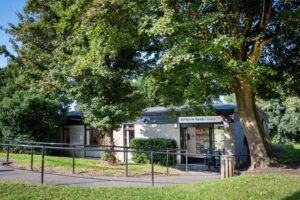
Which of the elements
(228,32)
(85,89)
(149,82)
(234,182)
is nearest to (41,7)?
(85,89)

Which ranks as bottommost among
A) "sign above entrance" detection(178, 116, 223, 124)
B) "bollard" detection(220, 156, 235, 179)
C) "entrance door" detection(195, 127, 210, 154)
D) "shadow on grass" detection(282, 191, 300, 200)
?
"shadow on grass" detection(282, 191, 300, 200)

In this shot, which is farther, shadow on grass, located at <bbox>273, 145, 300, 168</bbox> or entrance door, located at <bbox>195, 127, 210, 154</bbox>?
entrance door, located at <bbox>195, 127, 210, 154</bbox>

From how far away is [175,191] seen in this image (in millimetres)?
9758


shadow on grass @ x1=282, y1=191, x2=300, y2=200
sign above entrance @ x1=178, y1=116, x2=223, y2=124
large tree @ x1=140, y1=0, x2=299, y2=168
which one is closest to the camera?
shadow on grass @ x1=282, y1=191, x2=300, y2=200

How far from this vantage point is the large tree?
37.4 feet

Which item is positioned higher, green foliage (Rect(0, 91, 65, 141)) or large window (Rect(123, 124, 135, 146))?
green foliage (Rect(0, 91, 65, 141))

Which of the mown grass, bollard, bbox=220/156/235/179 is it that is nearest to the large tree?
bollard, bbox=220/156/235/179

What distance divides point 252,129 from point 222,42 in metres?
4.49

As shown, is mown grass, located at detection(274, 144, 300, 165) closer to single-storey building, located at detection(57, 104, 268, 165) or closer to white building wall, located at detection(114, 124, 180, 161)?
single-storey building, located at detection(57, 104, 268, 165)

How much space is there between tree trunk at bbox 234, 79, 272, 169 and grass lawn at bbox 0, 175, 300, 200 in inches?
125

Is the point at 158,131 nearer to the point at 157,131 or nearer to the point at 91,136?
the point at 157,131

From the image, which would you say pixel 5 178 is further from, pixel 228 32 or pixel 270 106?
pixel 270 106

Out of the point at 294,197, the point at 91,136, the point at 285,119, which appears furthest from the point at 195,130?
the point at 285,119

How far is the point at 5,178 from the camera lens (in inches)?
414
